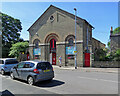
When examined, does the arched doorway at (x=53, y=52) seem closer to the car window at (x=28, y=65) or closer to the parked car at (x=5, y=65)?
the parked car at (x=5, y=65)

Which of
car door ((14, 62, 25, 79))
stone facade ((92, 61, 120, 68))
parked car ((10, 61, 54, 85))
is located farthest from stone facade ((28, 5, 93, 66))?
car door ((14, 62, 25, 79))

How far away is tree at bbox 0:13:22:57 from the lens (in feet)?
107

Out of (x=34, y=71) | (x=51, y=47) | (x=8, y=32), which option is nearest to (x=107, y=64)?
(x=51, y=47)

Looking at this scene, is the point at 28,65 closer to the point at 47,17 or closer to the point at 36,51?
the point at 36,51

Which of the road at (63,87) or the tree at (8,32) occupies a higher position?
the tree at (8,32)

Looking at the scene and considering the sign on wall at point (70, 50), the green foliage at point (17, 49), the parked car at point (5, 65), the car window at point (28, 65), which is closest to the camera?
the car window at point (28, 65)

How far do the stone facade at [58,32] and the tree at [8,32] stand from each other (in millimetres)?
13236

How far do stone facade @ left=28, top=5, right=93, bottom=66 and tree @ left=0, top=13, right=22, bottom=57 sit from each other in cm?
1324

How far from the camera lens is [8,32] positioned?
33875 millimetres

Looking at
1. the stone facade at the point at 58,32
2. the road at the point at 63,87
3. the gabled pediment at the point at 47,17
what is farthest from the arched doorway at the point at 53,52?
the road at the point at 63,87

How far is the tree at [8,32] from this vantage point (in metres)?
32.7

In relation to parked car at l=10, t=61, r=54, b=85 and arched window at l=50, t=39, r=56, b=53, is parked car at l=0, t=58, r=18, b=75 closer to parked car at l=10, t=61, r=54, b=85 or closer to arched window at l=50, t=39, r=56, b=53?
parked car at l=10, t=61, r=54, b=85

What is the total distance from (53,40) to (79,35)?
5.79 meters

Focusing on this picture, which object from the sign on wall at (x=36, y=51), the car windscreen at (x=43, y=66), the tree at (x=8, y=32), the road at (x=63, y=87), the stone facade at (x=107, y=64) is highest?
the tree at (x=8, y=32)
